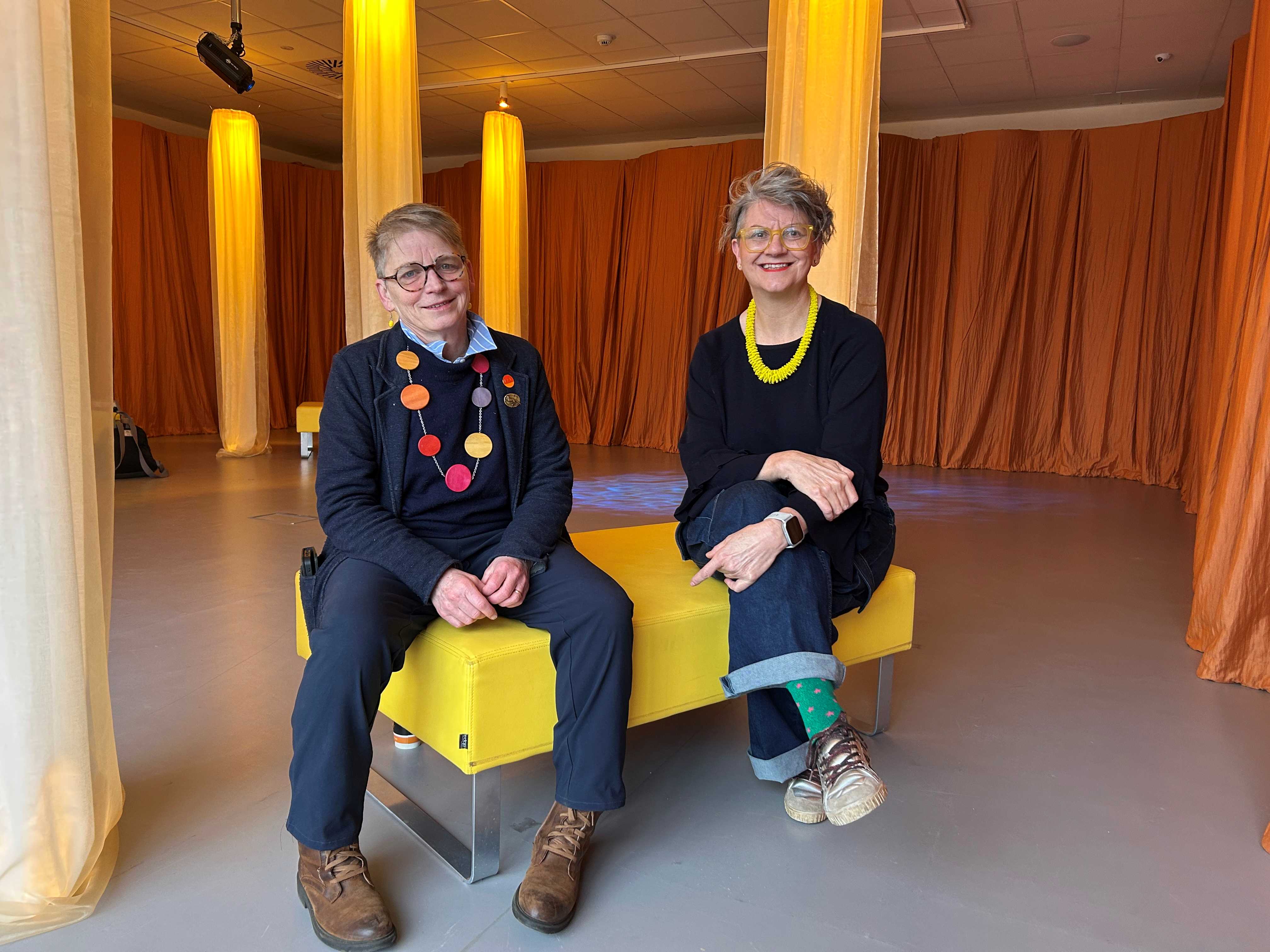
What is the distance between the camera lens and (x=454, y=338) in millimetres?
1768

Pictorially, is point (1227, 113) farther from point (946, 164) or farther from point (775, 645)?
point (775, 645)

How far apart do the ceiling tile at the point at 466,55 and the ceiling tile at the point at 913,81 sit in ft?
9.85

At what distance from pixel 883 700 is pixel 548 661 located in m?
1.00

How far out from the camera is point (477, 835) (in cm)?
150

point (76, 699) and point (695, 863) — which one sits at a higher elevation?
point (76, 699)

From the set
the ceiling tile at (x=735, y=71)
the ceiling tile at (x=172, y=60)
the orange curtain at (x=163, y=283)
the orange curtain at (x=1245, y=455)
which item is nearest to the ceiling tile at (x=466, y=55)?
the ceiling tile at (x=735, y=71)

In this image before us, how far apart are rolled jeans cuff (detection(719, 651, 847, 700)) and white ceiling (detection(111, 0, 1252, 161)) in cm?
532

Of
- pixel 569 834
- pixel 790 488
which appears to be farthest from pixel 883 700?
pixel 569 834

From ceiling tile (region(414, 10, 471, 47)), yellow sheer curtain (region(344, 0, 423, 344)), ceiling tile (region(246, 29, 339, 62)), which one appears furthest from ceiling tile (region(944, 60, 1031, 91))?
ceiling tile (region(246, 29, 339, 62))

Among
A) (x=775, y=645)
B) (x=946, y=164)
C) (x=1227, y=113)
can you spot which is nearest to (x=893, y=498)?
(x=1227, y=113)

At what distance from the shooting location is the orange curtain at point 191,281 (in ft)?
28.5

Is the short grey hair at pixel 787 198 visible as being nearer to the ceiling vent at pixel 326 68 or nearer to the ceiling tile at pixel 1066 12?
the ceiling tile at pixel 1066 12

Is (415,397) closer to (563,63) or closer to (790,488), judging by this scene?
(790,488)

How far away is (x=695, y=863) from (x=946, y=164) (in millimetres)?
7713
